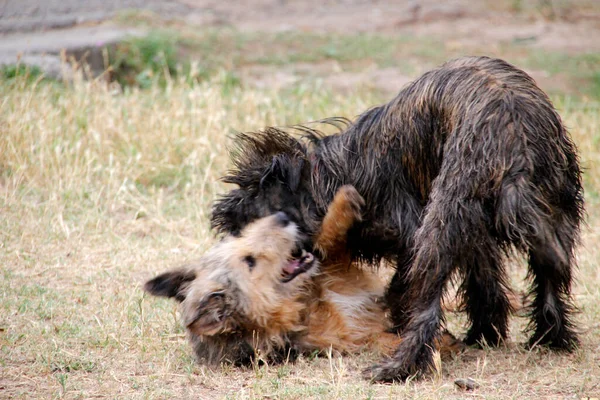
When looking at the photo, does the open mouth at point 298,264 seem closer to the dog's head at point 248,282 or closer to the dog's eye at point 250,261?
the dog's head at point 248,282

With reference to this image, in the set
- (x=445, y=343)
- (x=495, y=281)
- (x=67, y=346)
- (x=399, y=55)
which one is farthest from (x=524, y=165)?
(x=399, y=55)

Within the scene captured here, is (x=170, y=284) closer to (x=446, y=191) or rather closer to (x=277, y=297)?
(x=277, y=297)

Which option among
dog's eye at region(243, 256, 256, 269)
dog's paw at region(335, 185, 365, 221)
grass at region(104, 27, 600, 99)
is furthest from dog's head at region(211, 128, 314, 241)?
grass at region(104, 27, 600, 99)

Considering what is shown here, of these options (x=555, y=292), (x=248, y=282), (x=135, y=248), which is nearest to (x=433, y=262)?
(x=555, y=292)

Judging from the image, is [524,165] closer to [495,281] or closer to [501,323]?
[495,281]

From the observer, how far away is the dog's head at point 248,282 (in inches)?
209

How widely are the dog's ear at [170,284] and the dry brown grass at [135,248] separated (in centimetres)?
32

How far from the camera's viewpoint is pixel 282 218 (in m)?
5.61

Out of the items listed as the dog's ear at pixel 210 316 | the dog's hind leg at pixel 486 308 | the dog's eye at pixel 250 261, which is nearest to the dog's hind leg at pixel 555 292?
the dog's hind leg at pixel 486 308

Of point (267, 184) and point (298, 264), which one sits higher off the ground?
point (267, 184)

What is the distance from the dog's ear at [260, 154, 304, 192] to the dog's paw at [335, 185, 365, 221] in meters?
0.41

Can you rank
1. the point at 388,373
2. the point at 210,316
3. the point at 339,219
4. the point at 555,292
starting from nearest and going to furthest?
the point at 388,373, the point at 555,292, the point at 210,316, the point at 339,219

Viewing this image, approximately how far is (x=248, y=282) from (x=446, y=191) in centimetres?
150

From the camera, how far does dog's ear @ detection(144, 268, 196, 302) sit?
561 cm
